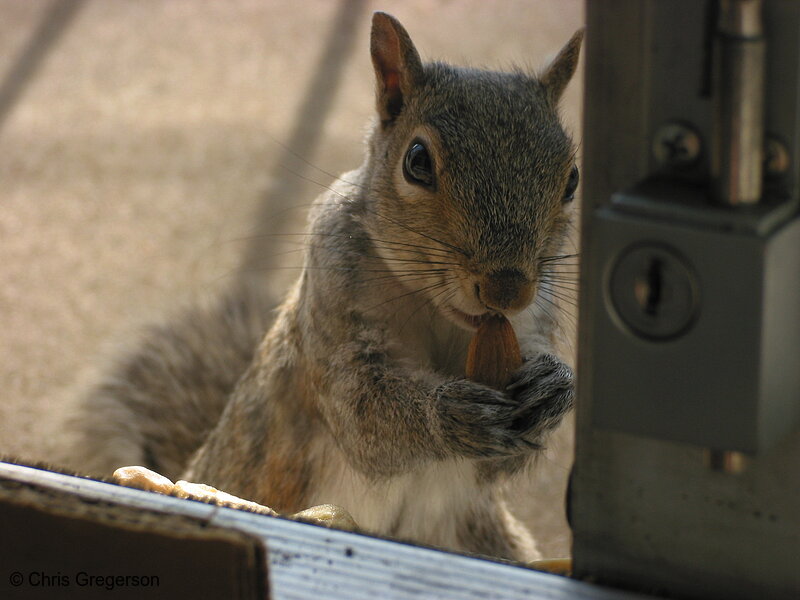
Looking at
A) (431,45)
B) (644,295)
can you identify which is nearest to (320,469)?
(644,295)

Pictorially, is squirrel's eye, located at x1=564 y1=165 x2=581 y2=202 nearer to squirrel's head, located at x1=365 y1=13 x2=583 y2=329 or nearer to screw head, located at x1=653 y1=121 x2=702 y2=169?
squirrel's head, located at x1=365 y1=13 x2=583 y2=329

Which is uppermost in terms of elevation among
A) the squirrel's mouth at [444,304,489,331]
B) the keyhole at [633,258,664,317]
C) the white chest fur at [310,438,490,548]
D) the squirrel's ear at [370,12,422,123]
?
the squirrel's ear at [370,12,422,123]

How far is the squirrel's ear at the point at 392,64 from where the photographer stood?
1.42 meters

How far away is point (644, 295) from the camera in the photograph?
58 cm

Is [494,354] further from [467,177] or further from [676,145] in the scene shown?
[676,145]

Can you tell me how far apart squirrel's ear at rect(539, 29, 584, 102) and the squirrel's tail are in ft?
2.67

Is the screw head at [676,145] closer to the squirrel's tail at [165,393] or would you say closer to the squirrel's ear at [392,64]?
the squirrel's ear at [392,64]

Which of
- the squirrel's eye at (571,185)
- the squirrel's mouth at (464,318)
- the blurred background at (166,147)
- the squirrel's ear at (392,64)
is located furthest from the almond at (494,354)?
the blurred background at (166,147)

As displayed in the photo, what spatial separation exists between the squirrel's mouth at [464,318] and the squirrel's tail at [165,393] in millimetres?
867

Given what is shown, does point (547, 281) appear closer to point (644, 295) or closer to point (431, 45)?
point (644, 295)

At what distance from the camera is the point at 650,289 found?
58 centimetres

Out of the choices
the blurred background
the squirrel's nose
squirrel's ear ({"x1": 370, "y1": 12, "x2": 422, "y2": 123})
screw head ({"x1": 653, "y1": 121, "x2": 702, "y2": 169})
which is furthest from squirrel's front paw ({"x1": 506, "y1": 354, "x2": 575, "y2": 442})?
the blurred background

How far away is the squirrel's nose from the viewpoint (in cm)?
116

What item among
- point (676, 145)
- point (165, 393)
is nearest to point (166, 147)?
point (165, 393)
